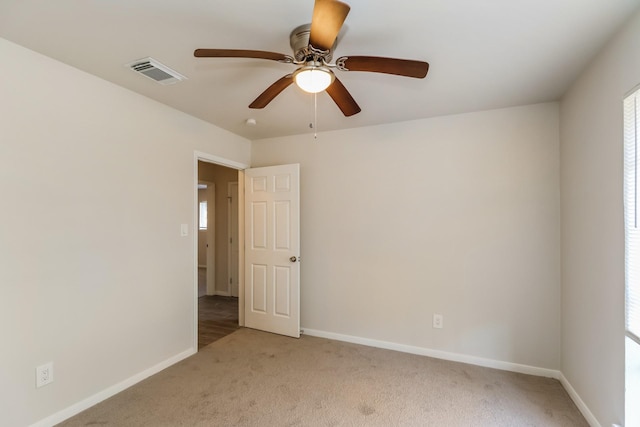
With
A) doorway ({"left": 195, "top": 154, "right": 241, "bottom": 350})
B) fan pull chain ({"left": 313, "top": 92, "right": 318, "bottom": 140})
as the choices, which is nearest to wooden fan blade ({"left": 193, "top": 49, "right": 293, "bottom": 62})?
fan pull chain ({"left": 313, "top": 92, "right": 318, "bottom": 140})

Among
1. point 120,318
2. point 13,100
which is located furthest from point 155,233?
point 13,100

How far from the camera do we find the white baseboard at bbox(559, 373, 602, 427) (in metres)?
1.99

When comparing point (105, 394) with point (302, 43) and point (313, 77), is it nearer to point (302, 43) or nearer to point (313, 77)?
point (313, 77)

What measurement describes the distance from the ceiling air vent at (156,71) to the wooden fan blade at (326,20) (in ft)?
4.17

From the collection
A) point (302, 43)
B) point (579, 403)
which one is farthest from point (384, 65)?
point (579, 403)

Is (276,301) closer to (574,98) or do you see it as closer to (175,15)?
(175,15)

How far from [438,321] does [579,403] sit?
44.9 inches

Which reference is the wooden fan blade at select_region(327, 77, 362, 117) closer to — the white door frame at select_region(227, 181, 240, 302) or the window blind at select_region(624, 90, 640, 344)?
the window blind at select_region(624, 90, 640, 344)

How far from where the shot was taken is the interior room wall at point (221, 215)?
5.60 meters

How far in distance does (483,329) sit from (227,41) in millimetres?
3218

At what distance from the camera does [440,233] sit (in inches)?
121

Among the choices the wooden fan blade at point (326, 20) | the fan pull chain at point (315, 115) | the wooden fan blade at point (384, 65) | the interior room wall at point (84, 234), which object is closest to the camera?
the wooden fan blade at point (326, 20)

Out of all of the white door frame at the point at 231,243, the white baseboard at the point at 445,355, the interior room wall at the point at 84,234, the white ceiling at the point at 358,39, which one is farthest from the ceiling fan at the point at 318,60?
the white door frame at the point at 231,243

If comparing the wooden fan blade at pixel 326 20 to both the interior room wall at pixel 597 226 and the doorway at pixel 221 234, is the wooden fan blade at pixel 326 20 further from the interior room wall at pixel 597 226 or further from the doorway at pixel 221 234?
the doorway at pixel 221 234
